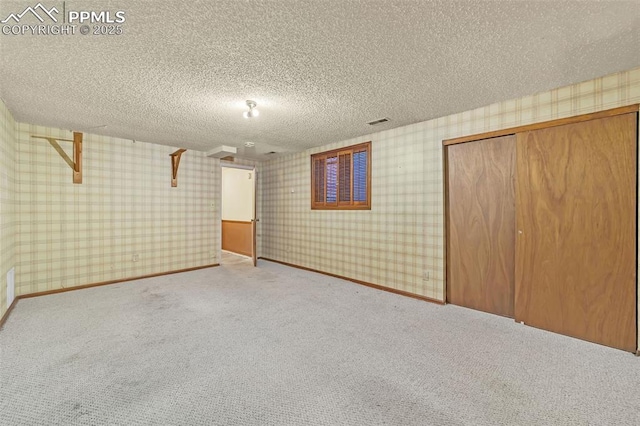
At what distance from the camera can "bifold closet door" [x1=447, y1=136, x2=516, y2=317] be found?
3.15 m

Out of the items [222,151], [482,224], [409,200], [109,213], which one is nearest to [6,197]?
[109,213]

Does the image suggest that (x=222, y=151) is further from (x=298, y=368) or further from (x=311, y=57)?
(x=298, y=368)

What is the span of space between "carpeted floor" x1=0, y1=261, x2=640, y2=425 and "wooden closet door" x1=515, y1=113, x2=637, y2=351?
244 mm

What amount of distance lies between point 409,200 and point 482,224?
95 cm

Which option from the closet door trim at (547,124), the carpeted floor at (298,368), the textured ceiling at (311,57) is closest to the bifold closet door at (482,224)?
the closet door trim at (547,124)

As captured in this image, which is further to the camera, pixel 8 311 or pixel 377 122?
pixel 377 122

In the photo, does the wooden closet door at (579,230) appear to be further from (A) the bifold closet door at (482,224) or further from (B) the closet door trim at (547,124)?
(A) the bifold closet door at (482,224)

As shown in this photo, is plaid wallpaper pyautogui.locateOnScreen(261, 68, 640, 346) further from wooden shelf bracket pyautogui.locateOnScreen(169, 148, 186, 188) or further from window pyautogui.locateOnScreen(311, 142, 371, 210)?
wooden shelf bracket pyautogui.locateOnScreen(169, 148, 186, 188)

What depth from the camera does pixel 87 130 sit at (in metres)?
4.14

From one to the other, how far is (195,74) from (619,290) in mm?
4075

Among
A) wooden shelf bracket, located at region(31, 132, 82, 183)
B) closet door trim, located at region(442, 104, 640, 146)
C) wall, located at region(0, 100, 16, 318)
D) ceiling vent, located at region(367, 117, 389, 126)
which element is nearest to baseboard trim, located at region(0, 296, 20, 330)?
wall, located at region(0, 100, 16, 318)

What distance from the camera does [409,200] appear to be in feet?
12.9

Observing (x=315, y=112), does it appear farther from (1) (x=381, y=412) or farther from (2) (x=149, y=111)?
(1) (x=381, y=412)

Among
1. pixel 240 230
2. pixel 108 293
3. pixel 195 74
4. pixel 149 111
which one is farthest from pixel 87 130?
pixel 240 230
